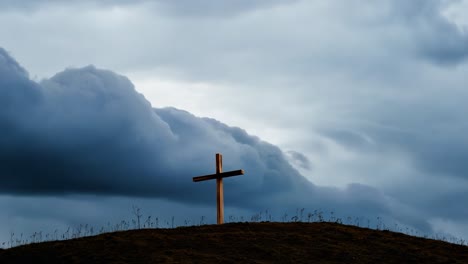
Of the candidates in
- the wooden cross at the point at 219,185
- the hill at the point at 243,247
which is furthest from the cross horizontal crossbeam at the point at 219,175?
the hill at the point at 243,247

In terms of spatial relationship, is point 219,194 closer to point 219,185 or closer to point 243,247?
point 219,185

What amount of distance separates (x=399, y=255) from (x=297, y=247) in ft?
12.9

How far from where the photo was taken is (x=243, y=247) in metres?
26.2

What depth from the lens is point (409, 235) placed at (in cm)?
3145

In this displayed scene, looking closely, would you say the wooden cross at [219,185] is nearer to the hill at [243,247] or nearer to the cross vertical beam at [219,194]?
the cross vertical beam at [219,194]

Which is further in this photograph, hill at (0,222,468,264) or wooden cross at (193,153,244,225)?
wooden cross at (193,153,244,225)

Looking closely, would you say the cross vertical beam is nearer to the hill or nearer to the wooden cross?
the wooden cross

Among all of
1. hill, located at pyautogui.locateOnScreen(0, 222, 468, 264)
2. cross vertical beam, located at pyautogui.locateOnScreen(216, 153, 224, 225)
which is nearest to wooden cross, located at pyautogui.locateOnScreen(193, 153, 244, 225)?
cross vertical beam, located at pyautogui.locateOnScreen(216, 153, 224, 225)

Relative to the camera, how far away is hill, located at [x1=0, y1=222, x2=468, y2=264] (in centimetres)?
2491

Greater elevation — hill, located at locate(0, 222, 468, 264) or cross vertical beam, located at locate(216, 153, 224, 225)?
cross vertical beam, located at locate(216, 153, 224, 225)

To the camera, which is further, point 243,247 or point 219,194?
point 219,194

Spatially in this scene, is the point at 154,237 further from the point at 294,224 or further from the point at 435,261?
the point at 435,261

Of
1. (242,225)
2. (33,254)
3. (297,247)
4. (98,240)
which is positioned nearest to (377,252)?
(297,247)

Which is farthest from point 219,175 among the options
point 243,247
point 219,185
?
point 243,247
